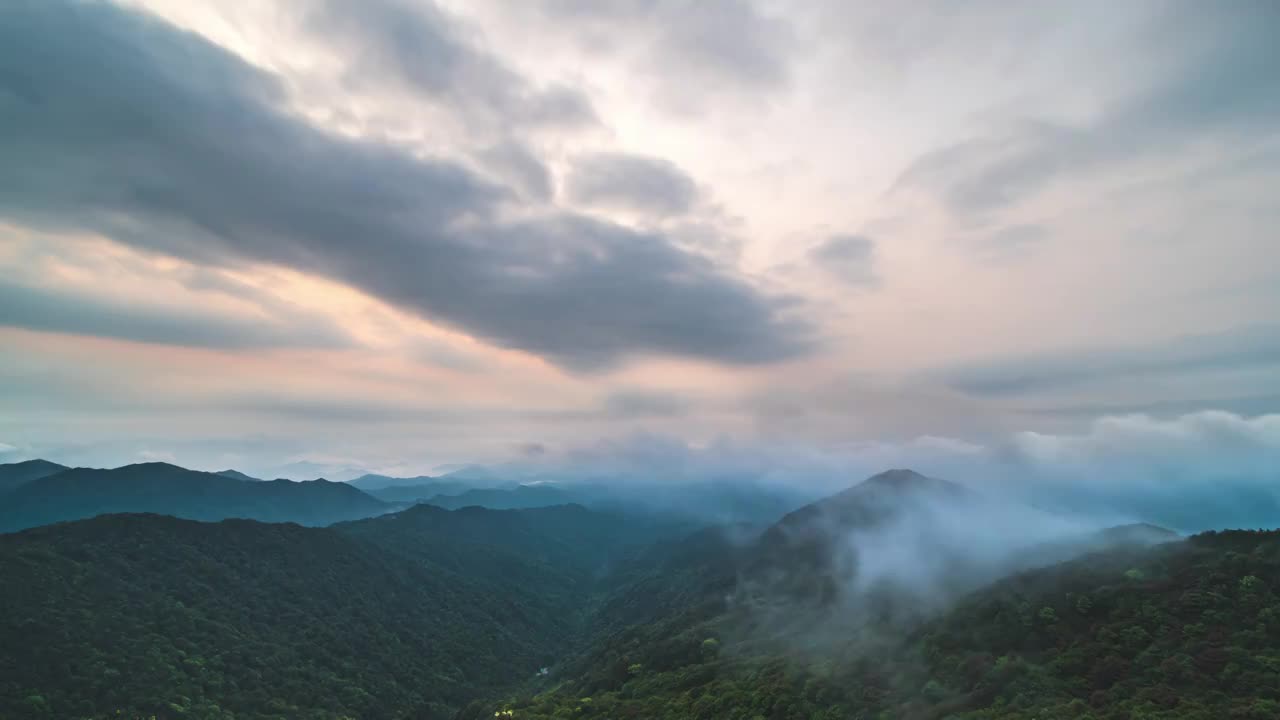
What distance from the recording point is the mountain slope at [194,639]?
339 feet

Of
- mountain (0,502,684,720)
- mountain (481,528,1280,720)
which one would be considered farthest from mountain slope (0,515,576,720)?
mountain (481,528,1280,720)

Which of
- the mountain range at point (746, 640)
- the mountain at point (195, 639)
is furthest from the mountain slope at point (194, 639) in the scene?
the mountain range at point (746, 640)

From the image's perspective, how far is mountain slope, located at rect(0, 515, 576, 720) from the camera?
103312 millimetres

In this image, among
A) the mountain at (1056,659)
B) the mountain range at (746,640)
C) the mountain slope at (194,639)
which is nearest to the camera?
the mountain at (1056,659)

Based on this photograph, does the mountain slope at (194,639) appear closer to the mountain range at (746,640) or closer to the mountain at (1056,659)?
the mountain range at (746,640)

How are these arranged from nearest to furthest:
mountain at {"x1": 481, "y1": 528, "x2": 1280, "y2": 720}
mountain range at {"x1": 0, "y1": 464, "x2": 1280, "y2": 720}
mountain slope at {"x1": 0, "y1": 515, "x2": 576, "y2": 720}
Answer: mountain at {"x1": 481, "y1": 528, "x2": 1280, "y2": 720} → mountain range at {"x1": 0, "y1": 464, "x2": 1280, "y2": 720} → mountain slope at {"x1": 0, "y1": 515, "x2": 576, "y2": 720}

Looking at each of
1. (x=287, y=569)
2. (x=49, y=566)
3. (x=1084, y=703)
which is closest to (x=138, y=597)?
(x=49, y=566)

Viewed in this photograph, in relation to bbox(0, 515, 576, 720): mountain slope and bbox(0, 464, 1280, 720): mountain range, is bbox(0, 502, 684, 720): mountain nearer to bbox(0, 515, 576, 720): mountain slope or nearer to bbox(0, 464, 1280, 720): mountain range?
bbox(0, 515, 576, 720): mountain slope

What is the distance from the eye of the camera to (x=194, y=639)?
425ft

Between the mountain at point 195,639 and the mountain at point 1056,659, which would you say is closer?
the mountain at point 1056,659

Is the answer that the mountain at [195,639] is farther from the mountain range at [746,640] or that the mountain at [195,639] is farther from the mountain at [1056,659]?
the mountain at [1056,659]

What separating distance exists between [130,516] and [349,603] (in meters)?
77.9

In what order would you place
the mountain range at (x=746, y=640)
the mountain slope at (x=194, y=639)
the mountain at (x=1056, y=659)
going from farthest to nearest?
the mountain slope at (x=194, y=639)
the mountain range at (x=746, y=640)
the mountain at (x=1056, y=659)

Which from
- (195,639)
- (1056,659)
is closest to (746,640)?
(1056,659)
